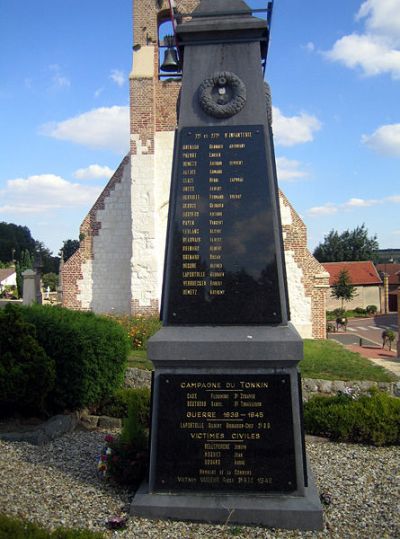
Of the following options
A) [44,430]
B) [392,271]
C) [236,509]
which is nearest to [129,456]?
[236,509]

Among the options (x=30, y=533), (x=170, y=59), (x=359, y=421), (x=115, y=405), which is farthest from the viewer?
(x=170, y=59)

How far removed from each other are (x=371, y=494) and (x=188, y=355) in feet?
7.15

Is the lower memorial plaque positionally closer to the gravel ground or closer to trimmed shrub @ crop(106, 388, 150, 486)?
the gravel ground

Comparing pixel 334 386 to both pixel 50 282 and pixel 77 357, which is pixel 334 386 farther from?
pixel 50 282

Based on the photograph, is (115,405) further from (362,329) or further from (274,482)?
(362,329)

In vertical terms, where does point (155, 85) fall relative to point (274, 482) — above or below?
above

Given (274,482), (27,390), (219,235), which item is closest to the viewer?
(274,482)

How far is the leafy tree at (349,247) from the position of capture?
6331 cm

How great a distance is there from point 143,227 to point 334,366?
8233 millimetres

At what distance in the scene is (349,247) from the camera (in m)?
64.0

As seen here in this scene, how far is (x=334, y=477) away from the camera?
5473mm

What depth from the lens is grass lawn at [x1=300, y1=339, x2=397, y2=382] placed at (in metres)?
10.1

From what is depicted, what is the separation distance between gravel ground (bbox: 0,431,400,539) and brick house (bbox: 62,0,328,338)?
10974mm

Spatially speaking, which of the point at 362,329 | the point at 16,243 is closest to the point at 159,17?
the point at 362,329
